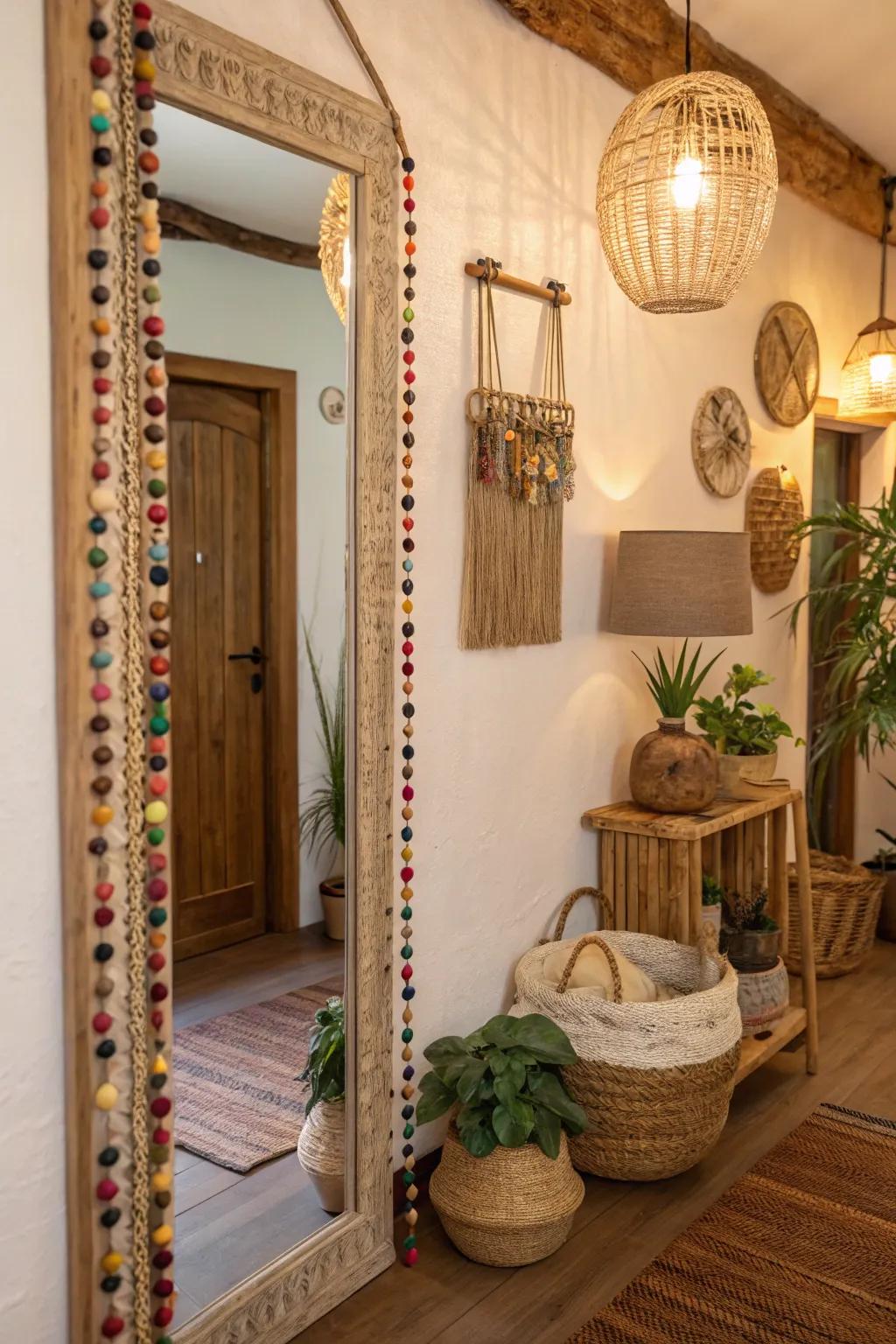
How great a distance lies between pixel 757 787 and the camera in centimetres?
319

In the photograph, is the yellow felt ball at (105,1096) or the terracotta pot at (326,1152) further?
the terracotta pot at (326,1152)

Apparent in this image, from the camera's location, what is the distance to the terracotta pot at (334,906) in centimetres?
212

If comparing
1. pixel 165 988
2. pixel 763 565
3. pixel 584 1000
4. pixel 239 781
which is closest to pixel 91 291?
pixel 239 781

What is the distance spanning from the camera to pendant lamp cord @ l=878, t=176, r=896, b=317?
4.44 meters

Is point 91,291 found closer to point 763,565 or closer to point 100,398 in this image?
point 100,398

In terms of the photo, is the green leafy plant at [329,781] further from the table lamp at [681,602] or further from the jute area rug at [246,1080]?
the table lamp at [681,602]

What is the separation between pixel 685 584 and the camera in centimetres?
275

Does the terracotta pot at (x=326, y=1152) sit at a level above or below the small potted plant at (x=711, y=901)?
below

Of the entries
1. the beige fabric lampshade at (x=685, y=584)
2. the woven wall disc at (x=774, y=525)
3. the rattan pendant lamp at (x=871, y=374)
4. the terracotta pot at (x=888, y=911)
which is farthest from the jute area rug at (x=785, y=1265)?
the rattan pendant lamp at (x=871, y=374)

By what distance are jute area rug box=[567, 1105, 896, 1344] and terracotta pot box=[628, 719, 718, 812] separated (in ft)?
2.68

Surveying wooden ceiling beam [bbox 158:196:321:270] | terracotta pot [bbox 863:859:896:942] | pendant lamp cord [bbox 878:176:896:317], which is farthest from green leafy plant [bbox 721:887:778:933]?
pendant lamp cord [bbox 878:176:896:317]

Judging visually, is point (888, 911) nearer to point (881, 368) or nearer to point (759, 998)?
point (759, 998)

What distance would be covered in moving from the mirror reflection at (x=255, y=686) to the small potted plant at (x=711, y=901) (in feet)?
3.88

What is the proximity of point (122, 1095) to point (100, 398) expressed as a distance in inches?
38.6
